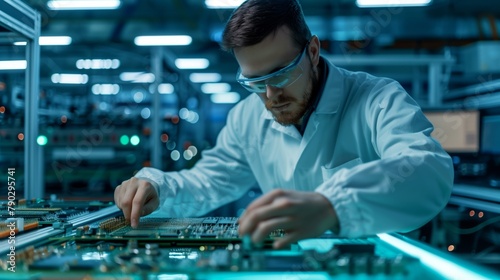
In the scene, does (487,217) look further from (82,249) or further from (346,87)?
(82,249)

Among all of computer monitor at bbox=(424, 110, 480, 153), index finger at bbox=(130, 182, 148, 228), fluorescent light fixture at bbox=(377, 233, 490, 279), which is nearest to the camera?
fluorescent light fixture at bbox=(377, 233, 490, 279)

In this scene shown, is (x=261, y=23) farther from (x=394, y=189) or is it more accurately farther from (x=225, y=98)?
(x=225, y=98)

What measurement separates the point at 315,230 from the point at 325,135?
0.70 meters

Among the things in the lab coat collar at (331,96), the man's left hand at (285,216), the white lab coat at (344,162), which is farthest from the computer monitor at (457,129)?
the man's left hand at (285,216)

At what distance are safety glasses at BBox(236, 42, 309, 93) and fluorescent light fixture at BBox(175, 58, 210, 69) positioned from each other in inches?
290

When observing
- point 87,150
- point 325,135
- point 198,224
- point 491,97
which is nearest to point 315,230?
point 198,224

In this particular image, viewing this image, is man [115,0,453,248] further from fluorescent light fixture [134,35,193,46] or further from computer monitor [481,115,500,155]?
fluorescent light fixture [134,35,193,46]

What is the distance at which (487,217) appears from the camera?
293 cm

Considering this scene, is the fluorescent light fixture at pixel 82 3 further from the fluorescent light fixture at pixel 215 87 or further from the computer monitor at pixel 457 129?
the fluorescent light fixture at pixel 215 87

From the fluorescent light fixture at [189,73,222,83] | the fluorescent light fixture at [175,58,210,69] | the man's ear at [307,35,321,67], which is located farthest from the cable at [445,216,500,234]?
the fluorescent light fixture at [189,73,222,83]

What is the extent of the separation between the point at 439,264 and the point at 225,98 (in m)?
13.5

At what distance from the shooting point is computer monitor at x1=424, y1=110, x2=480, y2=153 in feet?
11.3

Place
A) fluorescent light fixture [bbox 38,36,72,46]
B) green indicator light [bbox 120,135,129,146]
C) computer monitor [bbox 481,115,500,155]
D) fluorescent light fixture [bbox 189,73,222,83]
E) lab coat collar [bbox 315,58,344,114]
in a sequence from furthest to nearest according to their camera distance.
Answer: fluorescent light fixture [bbox 189,73,222,83] < fluorescent light fixture [bbox 38,36,72,46] < green indicator light [bbox 120,135,129,146] < computer monitor [bbox 481,115,500,155] < lab coat collar [bbox 315,58,344,114]

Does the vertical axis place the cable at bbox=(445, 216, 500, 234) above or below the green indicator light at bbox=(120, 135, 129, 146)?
below
